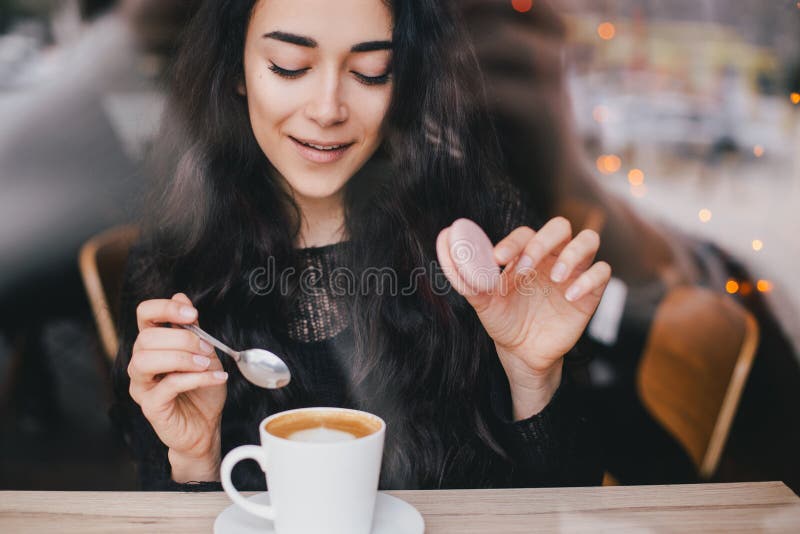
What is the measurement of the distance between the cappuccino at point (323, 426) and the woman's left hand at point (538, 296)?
0.19m

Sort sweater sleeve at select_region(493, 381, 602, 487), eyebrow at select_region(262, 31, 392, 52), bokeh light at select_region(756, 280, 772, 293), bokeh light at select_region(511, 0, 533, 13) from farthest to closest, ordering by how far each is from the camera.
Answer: bokeh light at select_region(756, 280, 772, 293) → bokeh light at select_region(511, 0, 533, 13) → sweater sleeve at select_region(493, 381, 602, 487) → eyebrow at select_region(262, 31, 392, 52)

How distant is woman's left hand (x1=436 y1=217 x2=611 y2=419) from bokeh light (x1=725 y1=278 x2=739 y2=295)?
58 centimetres

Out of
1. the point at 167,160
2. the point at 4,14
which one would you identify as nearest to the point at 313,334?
the point at 167,160

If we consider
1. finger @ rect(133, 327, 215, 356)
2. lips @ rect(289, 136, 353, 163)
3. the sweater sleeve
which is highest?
lips @ rect(289, 136, 353, 163)

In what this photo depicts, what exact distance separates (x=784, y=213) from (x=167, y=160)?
3.48ft

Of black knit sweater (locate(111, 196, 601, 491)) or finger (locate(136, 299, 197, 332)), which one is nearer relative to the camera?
finger (locate(136, 299, 197, 332))

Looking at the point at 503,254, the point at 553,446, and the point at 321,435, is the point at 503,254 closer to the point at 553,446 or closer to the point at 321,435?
the point at 321,435

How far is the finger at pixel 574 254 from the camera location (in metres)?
0.87

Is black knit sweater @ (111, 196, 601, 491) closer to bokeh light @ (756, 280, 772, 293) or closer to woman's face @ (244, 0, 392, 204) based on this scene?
woman's face @ (244, 0, 392, 204)

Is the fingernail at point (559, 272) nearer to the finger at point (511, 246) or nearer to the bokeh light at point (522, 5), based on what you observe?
the finger at point (511, 246)

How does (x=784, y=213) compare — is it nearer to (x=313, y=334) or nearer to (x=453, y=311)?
(x=453, y=311)

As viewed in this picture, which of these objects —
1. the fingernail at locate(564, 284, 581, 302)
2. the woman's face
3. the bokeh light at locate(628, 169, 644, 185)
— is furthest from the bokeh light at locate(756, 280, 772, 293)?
the woman's face

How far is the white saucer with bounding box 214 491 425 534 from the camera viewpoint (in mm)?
734

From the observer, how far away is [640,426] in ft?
6.11
